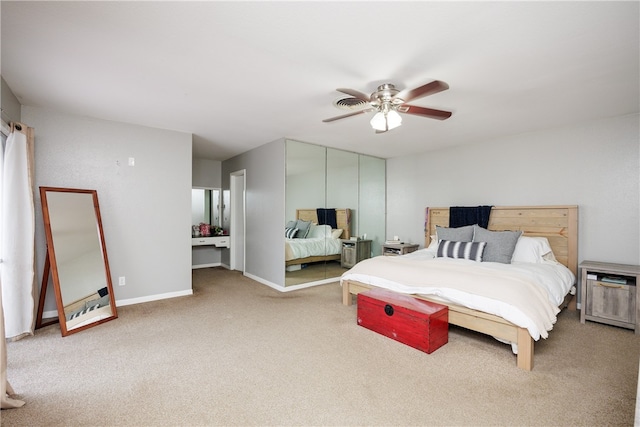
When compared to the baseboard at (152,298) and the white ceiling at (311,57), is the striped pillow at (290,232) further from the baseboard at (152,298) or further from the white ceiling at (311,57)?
the white ceiling at (311,57)

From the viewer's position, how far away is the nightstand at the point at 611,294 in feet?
9.87

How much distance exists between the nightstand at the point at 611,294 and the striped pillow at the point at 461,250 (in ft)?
3.34

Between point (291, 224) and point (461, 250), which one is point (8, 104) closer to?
point (291, 224)

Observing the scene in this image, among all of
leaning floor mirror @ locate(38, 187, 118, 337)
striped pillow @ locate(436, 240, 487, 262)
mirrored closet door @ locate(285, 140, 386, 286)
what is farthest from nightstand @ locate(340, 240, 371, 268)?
leaning floor mirror @ locate(38, 187, 118, 337)

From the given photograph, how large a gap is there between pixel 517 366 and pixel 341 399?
1486 millimetres

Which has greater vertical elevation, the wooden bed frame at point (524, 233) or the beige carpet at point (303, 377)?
the wooden bed frame at point (524, 233)

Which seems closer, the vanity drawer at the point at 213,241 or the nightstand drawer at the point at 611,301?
the nightstand drawer at the point at 611,301

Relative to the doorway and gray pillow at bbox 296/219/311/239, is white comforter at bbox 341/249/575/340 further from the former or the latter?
the doorway

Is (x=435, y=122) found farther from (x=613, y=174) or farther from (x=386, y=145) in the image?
(x=613, y=174)

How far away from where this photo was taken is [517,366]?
2334mm

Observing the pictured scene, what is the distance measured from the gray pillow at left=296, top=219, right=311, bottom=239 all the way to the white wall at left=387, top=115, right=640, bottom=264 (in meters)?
2.25

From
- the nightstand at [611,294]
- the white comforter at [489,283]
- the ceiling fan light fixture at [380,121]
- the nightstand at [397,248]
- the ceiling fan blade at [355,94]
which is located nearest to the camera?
the ceiling fan blade at [355,94]

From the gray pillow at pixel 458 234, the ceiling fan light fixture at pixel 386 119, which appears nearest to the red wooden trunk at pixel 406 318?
the gray pillow at pixel 458 234

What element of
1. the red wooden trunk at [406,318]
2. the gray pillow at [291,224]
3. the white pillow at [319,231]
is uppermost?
the gray pillow at [291,224]
